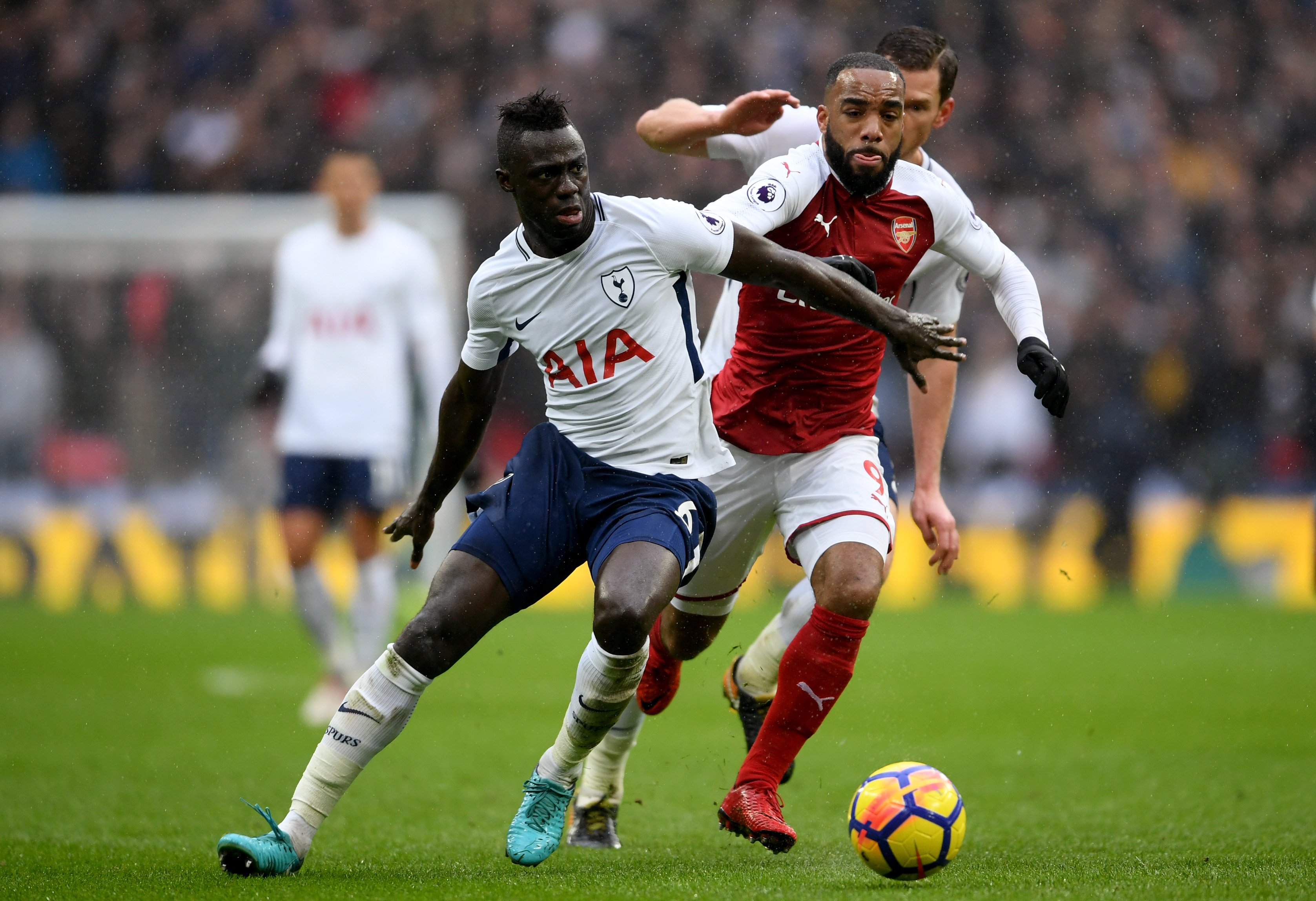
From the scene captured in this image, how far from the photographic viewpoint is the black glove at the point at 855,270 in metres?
4.81

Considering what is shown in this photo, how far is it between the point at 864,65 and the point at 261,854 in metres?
3.07

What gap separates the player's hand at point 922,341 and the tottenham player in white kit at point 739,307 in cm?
86

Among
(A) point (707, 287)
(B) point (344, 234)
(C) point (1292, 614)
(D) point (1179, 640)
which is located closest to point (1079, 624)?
(D) point (1179, 640)

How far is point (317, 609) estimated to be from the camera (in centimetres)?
859

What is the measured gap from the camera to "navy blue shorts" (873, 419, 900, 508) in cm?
562

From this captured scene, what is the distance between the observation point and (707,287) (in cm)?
1579

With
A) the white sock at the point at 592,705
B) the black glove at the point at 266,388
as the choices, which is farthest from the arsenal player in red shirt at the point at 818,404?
the black glove at the point at 266,388

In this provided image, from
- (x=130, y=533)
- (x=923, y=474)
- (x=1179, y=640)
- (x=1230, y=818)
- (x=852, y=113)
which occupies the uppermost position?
(x=852, y=113)

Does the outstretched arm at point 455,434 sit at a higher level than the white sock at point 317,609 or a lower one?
higher

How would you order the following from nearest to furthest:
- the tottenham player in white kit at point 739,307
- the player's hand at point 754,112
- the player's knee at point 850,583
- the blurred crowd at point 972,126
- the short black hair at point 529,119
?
the short black hair at point 529,119 < the player's knee at point 850,583 < the player's hand at point 754,112 < the tottenham player in white kit at point 739,307 < the blurred crowd at point 972,126

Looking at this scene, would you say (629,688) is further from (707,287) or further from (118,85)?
(118,85)

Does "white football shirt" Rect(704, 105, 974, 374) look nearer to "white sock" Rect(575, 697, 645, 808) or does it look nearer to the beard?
the beard

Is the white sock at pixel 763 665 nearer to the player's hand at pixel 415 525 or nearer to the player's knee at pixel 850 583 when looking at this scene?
the player's knee at pixel 850 583

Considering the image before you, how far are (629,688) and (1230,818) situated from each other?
2.40 metres
